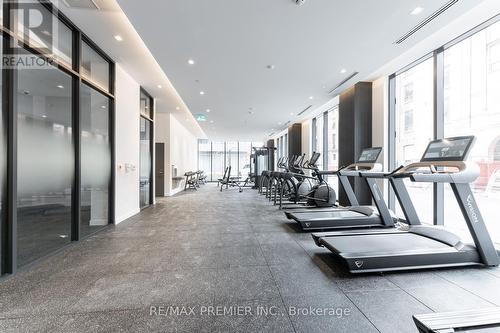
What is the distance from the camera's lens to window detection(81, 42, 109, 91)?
401cm

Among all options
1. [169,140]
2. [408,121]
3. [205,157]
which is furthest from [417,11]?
[205,157]

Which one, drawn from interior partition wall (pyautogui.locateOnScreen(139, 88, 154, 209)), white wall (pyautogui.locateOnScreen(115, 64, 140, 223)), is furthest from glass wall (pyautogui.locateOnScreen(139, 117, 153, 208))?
white wall (pyautogui.locateOnScreen(115, 64, 140, 223))

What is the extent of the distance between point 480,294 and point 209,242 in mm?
3326

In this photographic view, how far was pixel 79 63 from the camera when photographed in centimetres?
372

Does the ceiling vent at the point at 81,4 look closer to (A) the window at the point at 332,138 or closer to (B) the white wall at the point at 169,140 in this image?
(B) the white wall at the point at 169,140

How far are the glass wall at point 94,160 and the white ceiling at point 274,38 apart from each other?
4.94ft

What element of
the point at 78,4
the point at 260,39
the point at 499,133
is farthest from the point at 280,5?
the point at 499,133

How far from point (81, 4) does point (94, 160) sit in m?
2.50

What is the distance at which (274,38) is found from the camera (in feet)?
12.8

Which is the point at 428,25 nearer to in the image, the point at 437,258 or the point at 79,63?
the point at 437,258

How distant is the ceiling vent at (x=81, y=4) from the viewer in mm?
3054

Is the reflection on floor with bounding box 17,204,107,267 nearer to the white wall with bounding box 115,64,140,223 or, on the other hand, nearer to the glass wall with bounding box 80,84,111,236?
the glass wall with bounding box 80,84,111,236

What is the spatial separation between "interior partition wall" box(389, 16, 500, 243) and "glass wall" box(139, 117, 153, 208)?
23.1 feet

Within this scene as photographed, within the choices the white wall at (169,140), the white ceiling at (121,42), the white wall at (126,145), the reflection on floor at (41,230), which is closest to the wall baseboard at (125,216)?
the white wall at (126,145)
